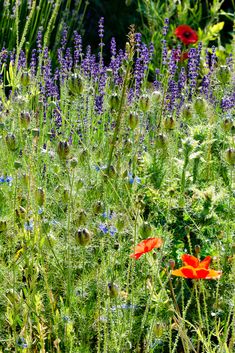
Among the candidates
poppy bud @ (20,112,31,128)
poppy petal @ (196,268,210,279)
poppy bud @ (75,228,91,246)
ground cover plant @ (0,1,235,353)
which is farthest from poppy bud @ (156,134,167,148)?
poppy petal @ (196,268,210,279)

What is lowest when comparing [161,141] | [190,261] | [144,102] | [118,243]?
[118,243]

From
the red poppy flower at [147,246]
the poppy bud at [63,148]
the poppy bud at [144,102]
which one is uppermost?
the poppy bud at [144,102]

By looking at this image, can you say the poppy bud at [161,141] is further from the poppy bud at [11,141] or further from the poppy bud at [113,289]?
the poppy bud at [113,289]

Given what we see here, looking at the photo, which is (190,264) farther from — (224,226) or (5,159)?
(5,159)

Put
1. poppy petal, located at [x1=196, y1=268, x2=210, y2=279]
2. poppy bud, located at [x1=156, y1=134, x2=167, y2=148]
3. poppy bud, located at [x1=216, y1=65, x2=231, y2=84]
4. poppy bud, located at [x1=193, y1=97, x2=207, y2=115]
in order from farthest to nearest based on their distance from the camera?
1. poppy bud, located at [x1=216, y1=65, x2=231, y2=84]
2. poppy bud, located at [x1=193, y1=97, x2=207, y2=115]
3. poppy bud, located at [x1=156, y1=134, x2=167, y2=148]
4. poppy petal, located at [x1=196, y1=268, x2=210, y2=279]

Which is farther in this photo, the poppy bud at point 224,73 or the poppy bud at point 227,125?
the poppy bud at point 224,73

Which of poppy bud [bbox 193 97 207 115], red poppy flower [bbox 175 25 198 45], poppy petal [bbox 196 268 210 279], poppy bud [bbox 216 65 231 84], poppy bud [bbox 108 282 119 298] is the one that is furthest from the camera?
red poppy flower [bbox 175 25 198 45]

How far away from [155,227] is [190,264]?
66 centimetres

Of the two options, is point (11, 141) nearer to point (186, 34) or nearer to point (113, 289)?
point (113, 289)

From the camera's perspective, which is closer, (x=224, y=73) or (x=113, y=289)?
(x=113, y=289)

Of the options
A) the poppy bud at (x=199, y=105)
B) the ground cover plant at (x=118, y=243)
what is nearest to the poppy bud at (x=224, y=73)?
the ground cover plant at (x=118, y=243)

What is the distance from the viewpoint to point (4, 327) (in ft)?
6.62

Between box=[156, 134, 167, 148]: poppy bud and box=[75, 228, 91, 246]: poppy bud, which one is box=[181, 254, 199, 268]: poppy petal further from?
box=[156, 134, 167, 148]: poppy bud

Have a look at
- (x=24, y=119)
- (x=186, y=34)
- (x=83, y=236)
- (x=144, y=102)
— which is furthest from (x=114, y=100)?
(x=186, y=34)
